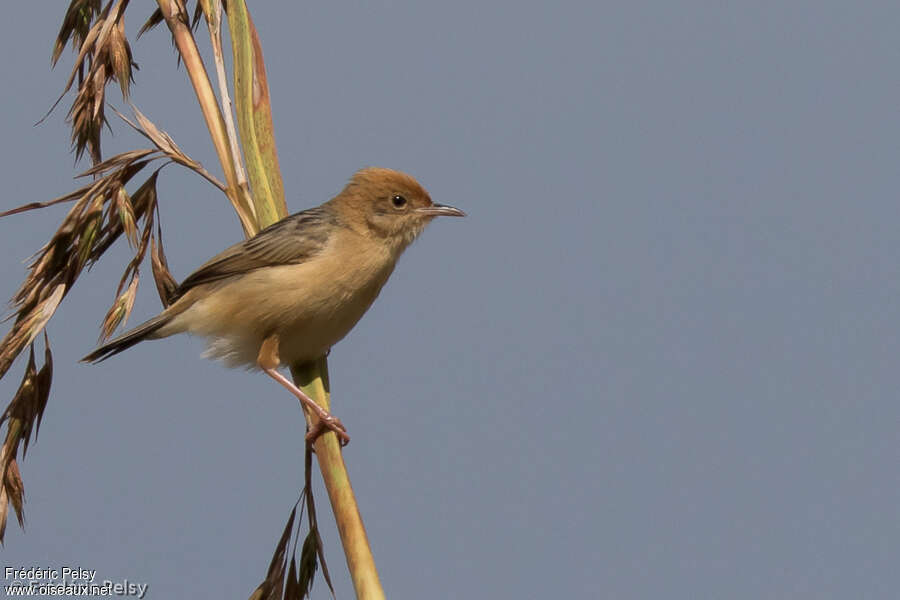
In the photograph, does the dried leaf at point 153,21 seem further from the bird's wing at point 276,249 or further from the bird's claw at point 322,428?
the bird's claw at point 322,428

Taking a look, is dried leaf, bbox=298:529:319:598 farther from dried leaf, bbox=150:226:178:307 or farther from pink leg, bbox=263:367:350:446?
dried leaf, bbox=150:226:178:307

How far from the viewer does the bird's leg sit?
3449 millimetres

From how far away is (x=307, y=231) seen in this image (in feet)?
16.1

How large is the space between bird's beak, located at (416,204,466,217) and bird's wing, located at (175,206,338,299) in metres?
0.46

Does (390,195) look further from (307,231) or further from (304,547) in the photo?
(304,547)

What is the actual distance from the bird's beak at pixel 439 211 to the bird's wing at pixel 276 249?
465 mm

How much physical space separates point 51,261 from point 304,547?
1320 millimetres

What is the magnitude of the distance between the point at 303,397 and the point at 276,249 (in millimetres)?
918

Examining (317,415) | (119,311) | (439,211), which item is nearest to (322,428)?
(317,415)

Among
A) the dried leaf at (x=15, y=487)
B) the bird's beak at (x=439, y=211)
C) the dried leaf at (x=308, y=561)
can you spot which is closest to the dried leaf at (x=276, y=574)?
the dried leaf at (x=308, y=561)

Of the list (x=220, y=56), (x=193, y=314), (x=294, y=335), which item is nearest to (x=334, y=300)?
(x=294, y=335)

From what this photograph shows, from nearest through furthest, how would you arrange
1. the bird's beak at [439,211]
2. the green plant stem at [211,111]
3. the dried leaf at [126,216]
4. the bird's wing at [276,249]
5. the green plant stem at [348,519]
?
the green plant stem at [348,519] < the dried leaf at [126,216] < the green plant stem at [211,111] < the bird's wing at [276,249] < the bird's beak at [439,211]

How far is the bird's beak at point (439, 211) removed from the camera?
17.6 feet

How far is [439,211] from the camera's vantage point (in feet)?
17.6
